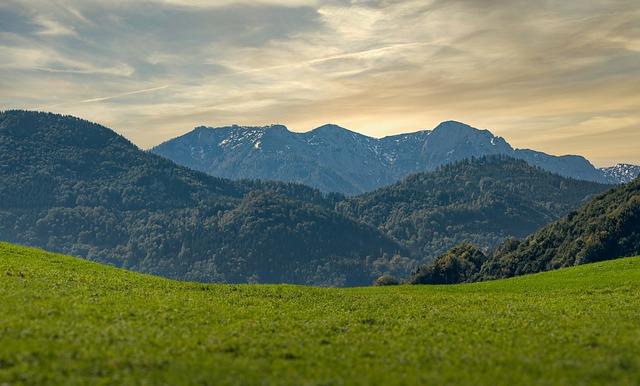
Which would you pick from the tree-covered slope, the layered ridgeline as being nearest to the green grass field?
the tree-covered slope

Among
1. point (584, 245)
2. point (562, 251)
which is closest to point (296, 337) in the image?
point (584, 245)

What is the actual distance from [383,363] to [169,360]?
9249 millimetres

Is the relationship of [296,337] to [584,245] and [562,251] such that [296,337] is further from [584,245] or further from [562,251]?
[562,251]

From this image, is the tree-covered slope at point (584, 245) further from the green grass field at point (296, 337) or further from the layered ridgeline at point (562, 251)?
the green grass field at point (296, 337)

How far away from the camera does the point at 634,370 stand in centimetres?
2366

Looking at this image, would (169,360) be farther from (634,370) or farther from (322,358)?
(634,370)

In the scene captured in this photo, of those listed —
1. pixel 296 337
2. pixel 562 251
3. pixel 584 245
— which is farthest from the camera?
pixel 562 251

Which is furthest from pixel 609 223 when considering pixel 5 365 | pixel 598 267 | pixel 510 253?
pixel 5 365

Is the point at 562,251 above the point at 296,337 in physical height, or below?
below

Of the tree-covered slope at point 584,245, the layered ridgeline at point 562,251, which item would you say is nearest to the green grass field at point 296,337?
the tree-covered slope at point 584,245

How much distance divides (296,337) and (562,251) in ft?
559

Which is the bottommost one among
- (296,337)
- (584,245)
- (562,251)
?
(562,251)

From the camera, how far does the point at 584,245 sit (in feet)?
569

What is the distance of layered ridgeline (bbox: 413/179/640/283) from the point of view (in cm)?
17075
